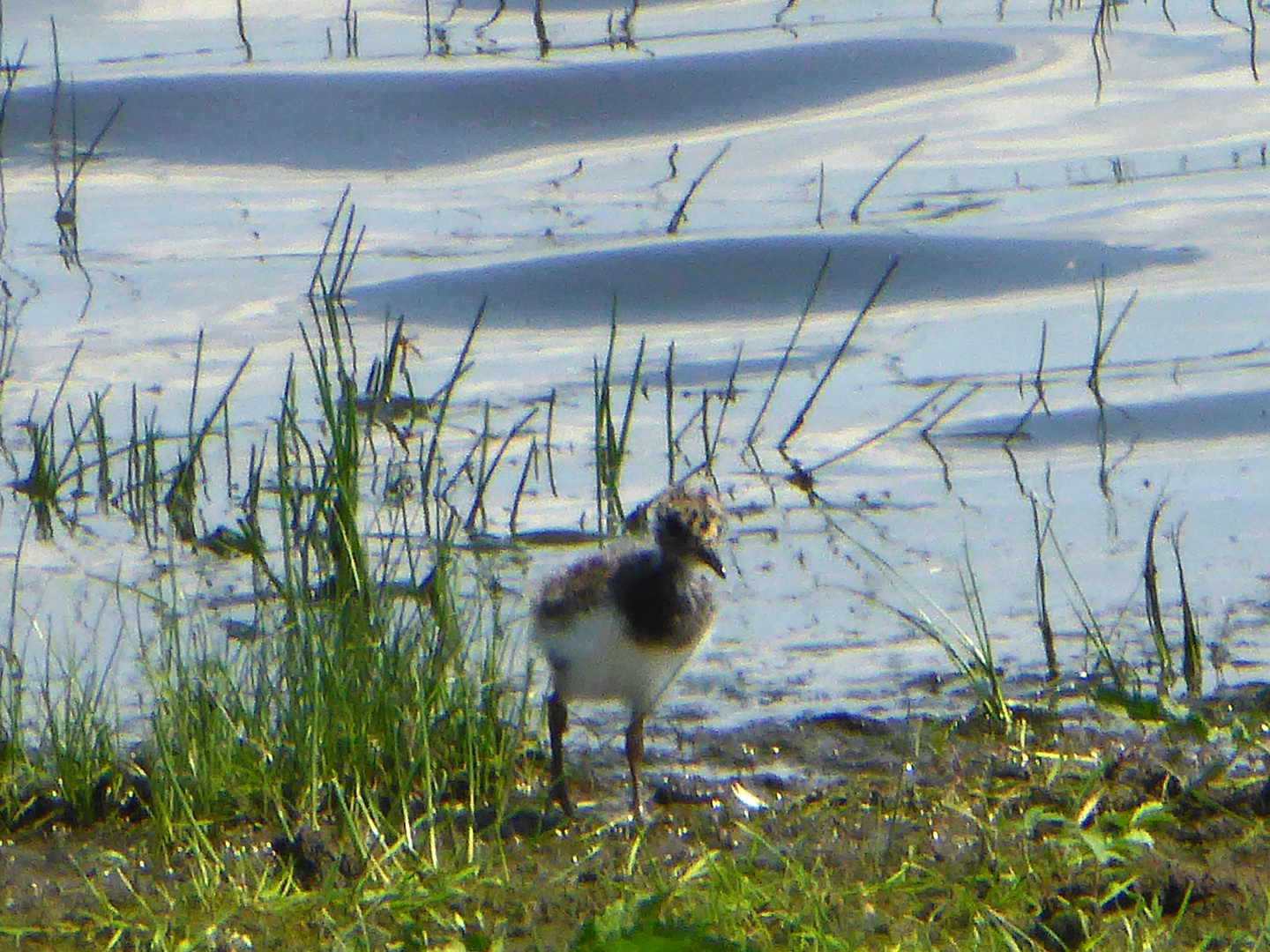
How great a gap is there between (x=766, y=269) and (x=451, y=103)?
314cm

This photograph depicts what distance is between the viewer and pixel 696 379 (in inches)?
292

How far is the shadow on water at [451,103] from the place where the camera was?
10773 millimetres

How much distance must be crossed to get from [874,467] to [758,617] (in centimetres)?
132

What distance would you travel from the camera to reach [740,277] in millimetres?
8617

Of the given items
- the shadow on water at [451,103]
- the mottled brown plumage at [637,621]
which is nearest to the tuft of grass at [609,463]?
the mottled brown plumage at [637,621]

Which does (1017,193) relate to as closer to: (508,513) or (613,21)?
(613,21)

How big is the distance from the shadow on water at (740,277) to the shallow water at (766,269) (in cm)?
2

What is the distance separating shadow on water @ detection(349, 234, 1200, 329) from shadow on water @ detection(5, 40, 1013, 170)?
2285mm

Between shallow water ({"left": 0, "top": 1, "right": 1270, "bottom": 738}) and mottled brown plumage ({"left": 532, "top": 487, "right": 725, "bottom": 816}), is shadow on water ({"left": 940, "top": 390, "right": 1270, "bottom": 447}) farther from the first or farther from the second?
mottled brown plumage ({"left": 532, "top": 487, "right": 725, "bottom": 816})

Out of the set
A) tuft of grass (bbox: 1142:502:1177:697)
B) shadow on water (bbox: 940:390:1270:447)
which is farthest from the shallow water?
tuft of grass (bbox: 1142:502:1177:697)

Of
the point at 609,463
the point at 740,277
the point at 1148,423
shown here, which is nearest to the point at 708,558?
the point at 609,463

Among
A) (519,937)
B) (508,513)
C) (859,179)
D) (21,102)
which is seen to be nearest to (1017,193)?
(859,179)

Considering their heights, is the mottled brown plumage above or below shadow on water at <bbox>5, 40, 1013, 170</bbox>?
below

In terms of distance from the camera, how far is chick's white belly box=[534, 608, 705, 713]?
13.1 feet
